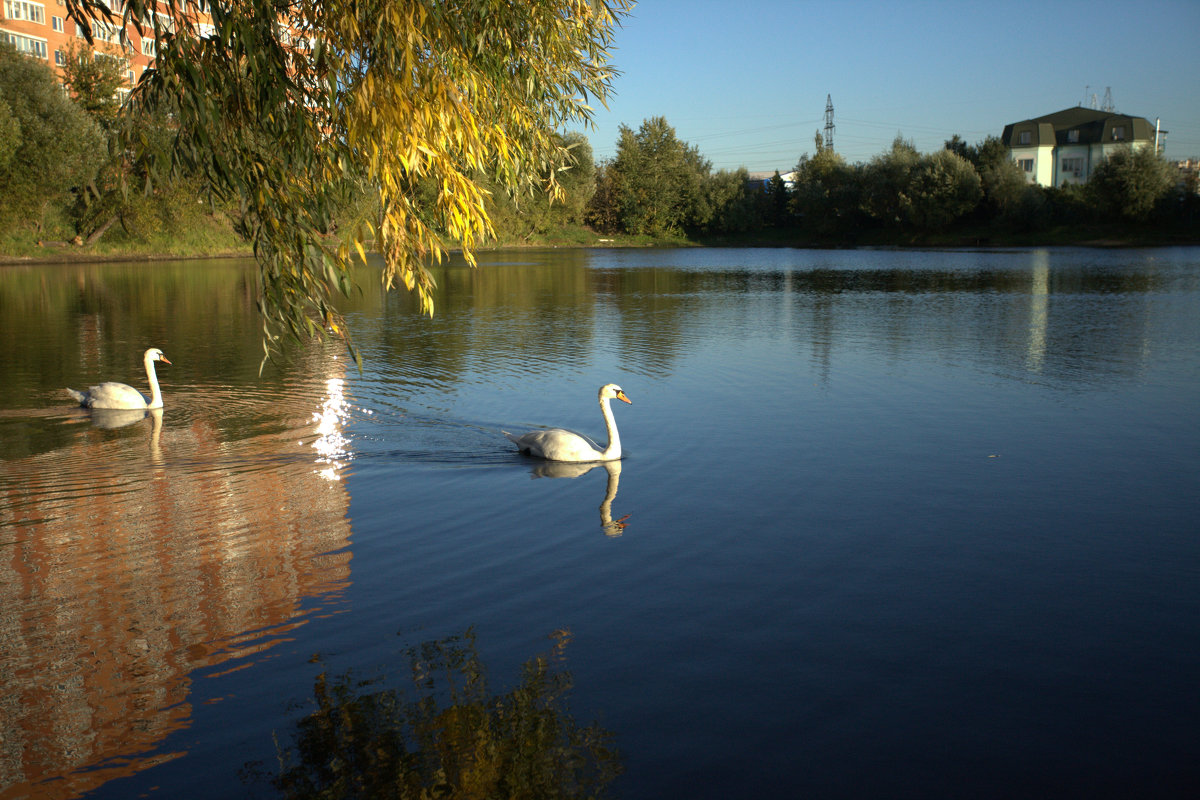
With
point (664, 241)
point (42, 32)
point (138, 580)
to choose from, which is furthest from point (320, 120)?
point (664, 241)

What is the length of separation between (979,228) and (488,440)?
3204 inches

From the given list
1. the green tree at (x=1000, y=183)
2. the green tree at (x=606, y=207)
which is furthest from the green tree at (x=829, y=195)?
the green tree at (x=606, y=207)

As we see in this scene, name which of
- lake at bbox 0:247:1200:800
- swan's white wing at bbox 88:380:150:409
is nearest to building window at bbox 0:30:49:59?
lake at bbox 0:247:1200:800

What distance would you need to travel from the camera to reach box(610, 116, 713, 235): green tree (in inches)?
4222

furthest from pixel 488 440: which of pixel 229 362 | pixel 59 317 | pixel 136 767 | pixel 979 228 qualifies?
pixel 979 228

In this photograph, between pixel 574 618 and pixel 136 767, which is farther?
pixel 574 618

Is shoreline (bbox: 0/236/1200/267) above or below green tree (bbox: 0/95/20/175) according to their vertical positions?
below

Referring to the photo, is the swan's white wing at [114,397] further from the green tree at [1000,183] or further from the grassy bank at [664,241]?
the green tree at [1000,183]

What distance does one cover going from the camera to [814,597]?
6.97 metres

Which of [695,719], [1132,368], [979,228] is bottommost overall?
[695,719]

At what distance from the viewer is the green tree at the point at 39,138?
156 feet

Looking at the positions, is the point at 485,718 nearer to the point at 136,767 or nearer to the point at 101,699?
the point at 136,767

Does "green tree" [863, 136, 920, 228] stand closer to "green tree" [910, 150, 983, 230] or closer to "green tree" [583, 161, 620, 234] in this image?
"green tree" [910, 150, 983, 230]

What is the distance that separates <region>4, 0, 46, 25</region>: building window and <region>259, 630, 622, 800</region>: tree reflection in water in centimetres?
7855
